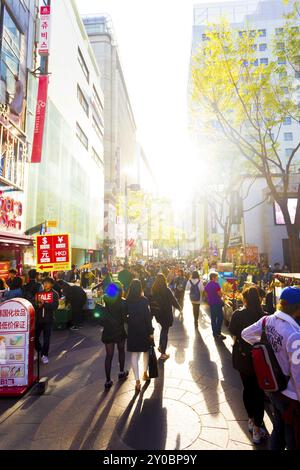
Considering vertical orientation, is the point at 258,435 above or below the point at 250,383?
below

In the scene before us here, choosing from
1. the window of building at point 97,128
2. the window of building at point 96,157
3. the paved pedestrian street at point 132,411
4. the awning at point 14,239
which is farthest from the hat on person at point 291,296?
the window of building at point 97,128

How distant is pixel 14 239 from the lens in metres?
12.8

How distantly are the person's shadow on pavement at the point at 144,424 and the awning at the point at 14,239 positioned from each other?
9.59 m

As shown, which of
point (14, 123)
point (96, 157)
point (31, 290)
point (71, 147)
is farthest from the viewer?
point (96, 157)

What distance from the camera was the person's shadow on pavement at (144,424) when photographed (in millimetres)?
3420

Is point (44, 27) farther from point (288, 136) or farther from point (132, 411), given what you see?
point (288, 136)

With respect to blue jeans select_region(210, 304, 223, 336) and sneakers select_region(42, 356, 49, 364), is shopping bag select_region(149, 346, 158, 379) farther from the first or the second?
blue jeans select_region(210, 304, 223, 336)

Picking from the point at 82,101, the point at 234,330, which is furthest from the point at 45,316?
the point at 82,101

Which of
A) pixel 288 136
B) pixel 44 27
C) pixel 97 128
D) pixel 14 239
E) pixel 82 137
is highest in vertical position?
pixel 288 136

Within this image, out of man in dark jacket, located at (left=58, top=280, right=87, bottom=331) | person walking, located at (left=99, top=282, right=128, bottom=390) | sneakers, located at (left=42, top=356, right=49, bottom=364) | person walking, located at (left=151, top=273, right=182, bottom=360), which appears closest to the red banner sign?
man in dark jacket, located at (left=58, top=280, right=87, bottom=331)

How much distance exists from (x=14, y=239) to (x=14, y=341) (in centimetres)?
876
